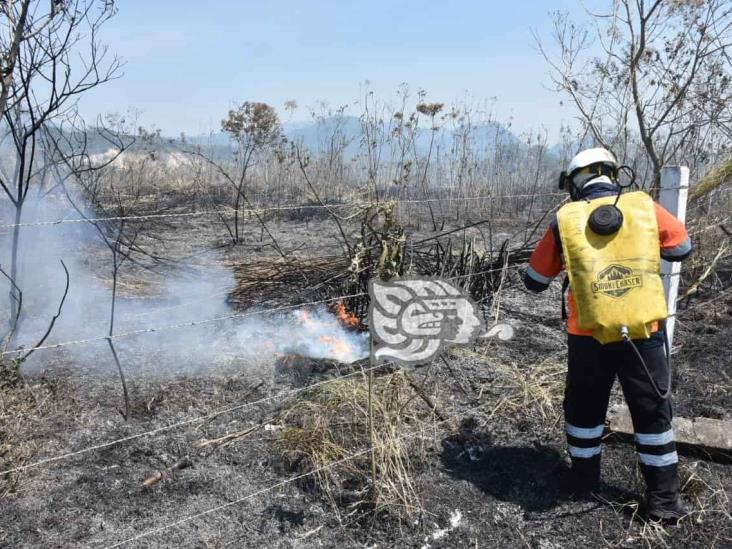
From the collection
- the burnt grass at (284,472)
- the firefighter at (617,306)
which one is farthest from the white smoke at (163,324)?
the firefighter at (617,306)

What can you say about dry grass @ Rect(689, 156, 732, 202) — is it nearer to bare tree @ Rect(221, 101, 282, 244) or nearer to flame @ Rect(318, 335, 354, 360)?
flame @ Rect(318, 335, 354, 360)

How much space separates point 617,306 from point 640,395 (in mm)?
442

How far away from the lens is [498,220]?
12.0 meters

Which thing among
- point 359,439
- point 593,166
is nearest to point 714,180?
point 593,166

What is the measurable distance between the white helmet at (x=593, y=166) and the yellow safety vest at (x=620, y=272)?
251 mm

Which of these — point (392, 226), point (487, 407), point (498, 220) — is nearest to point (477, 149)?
point (498, 220)

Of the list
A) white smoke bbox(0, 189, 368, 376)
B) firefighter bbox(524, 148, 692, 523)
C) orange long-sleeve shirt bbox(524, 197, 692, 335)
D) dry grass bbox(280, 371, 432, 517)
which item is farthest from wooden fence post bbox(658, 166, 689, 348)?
white smoke bbox(0, 189, 368, 376)

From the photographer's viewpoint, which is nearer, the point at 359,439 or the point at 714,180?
the point at 359,439

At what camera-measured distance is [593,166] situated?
8.93 ft

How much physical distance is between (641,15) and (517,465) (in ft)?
17.5

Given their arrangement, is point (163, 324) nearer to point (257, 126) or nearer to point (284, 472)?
point (284, 472)

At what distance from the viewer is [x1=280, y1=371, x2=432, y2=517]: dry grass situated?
2.67 metres

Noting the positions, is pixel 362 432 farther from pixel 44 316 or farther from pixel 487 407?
pixel 44 316

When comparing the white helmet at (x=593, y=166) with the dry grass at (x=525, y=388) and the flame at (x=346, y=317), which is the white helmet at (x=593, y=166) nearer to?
the dry grass at (x=525, y=388)
